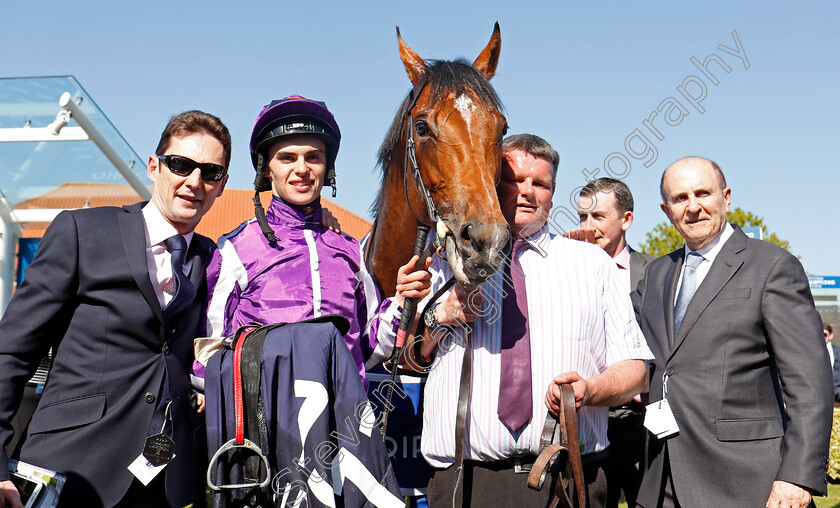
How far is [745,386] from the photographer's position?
276cm

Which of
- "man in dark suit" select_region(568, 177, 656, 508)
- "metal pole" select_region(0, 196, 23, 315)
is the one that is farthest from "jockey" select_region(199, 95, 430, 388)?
"metal pole" select_region(0, 196, 23, 315)

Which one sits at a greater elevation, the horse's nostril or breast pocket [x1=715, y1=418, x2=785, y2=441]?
the horse's nostril

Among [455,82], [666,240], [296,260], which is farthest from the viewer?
[666,240]

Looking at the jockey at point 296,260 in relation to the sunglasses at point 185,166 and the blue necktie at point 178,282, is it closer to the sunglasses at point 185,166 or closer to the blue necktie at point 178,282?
the blue necktie at point 178,282

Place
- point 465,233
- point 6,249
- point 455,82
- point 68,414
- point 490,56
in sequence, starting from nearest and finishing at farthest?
1. point 68,414
2. point 465,233
3. point 455,82
4. point 490,56
5. point 6,249

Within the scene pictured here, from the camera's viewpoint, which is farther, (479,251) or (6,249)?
(6,249)

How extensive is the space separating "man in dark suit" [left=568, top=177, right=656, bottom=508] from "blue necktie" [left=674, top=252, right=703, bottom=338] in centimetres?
80

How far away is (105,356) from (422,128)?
151cm

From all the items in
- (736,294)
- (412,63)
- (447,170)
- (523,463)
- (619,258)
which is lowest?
(523,463)

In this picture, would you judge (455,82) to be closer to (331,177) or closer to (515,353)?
(331,177)

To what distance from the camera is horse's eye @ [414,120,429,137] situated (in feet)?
9.20

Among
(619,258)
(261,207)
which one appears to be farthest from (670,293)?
(619,258)

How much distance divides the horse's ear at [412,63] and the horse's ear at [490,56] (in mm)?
274

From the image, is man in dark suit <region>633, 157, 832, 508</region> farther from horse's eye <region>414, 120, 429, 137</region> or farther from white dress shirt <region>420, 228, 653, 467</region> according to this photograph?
horse's eye <region>414, 120, 429, 137</region>
